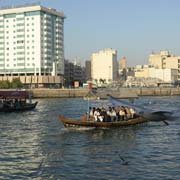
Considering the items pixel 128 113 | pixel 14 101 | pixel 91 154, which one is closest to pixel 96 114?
pixel 128 113

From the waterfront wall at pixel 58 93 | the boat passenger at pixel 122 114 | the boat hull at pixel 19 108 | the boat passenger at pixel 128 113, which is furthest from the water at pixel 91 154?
the waterfront wall at pixel 58 93

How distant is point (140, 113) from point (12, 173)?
88.8 ft

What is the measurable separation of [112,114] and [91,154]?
15.4 metres

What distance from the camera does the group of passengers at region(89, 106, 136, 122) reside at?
146 ft

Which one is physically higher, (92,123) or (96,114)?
(96,114)

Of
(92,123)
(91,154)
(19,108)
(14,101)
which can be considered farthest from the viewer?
(14,101)

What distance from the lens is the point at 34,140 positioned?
37.9m

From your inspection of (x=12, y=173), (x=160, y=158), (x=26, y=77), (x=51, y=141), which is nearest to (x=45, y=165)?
(x=12, y=173)

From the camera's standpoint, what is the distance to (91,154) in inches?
1201

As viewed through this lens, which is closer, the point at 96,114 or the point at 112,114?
the point at 96,114

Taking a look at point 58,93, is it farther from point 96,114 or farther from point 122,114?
point 96,114

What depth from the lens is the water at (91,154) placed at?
2456 cm

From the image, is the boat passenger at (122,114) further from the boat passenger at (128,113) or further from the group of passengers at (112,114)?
the boat passenger at (128,113)

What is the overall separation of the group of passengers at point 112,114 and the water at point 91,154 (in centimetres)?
160
